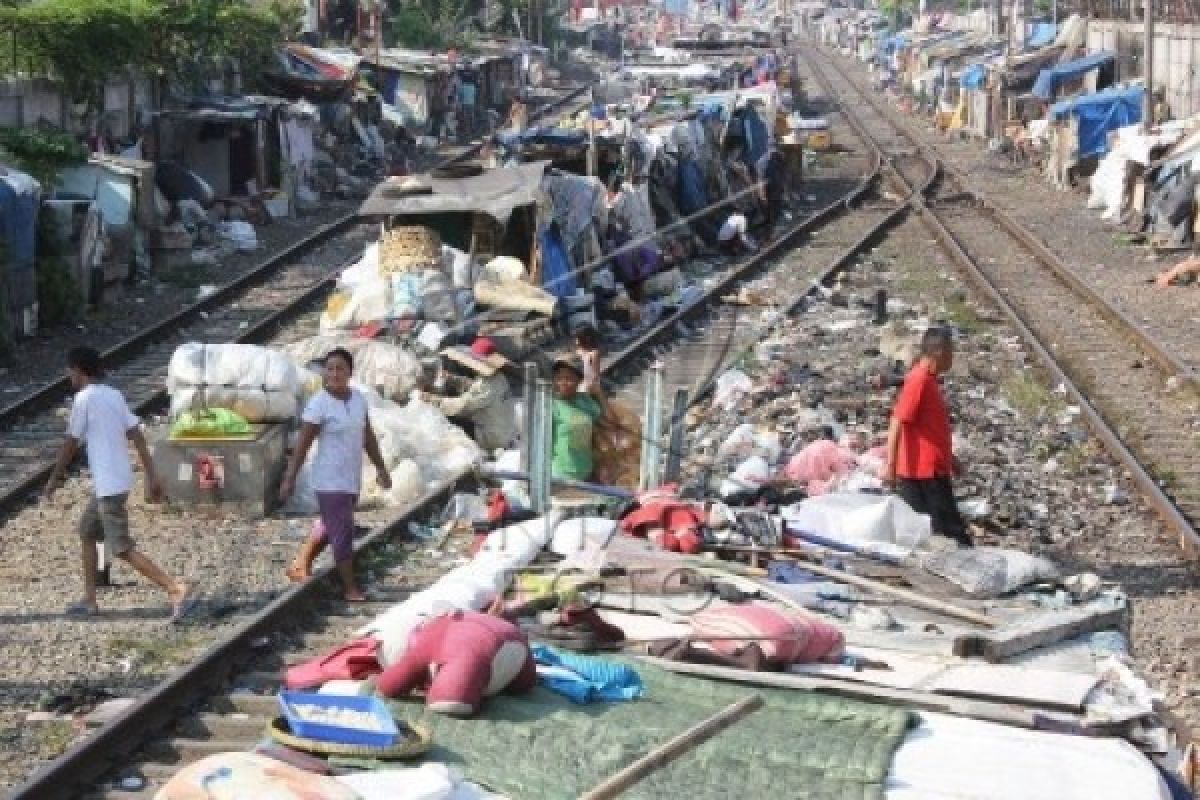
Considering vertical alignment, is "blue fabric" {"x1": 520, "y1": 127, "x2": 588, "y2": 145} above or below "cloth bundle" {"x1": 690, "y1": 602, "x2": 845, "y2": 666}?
above

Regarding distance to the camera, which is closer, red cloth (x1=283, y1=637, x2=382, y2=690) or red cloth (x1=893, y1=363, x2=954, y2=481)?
red cloth (x1=283, y1=637, x2=382, y2=690)

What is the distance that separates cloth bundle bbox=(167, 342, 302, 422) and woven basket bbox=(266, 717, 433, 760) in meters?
7.35

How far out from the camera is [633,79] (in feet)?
148

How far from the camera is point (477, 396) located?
15969 mm

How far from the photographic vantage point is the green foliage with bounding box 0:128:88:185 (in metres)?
23.5

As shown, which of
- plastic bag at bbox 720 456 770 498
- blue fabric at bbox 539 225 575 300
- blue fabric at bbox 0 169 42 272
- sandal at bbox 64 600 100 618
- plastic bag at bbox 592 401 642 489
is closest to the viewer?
sandal at bbox 64 600 100 618

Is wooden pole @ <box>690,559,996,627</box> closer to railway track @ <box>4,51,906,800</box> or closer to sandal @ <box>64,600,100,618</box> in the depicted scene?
railway track @ <box>4,51,906,800</box>

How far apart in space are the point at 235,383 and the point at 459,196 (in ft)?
23.0

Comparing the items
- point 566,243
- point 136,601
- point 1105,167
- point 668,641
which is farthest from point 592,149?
point 668,641

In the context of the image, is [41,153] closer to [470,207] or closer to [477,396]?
[470,207]

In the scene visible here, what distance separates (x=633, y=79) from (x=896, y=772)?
128 feet

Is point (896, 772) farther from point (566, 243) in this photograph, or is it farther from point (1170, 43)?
point (1170, 43)

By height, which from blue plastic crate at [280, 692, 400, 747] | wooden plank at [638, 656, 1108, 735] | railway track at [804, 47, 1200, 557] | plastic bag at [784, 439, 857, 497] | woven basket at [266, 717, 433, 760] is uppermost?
blue plastic crate at [280, 692, 400, 747]

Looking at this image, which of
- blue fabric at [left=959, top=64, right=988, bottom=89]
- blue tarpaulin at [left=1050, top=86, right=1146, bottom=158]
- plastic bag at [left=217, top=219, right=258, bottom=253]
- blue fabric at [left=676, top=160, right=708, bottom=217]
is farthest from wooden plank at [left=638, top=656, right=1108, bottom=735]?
blue fabric at [left=959, top=64, right=988, bottom=89]
